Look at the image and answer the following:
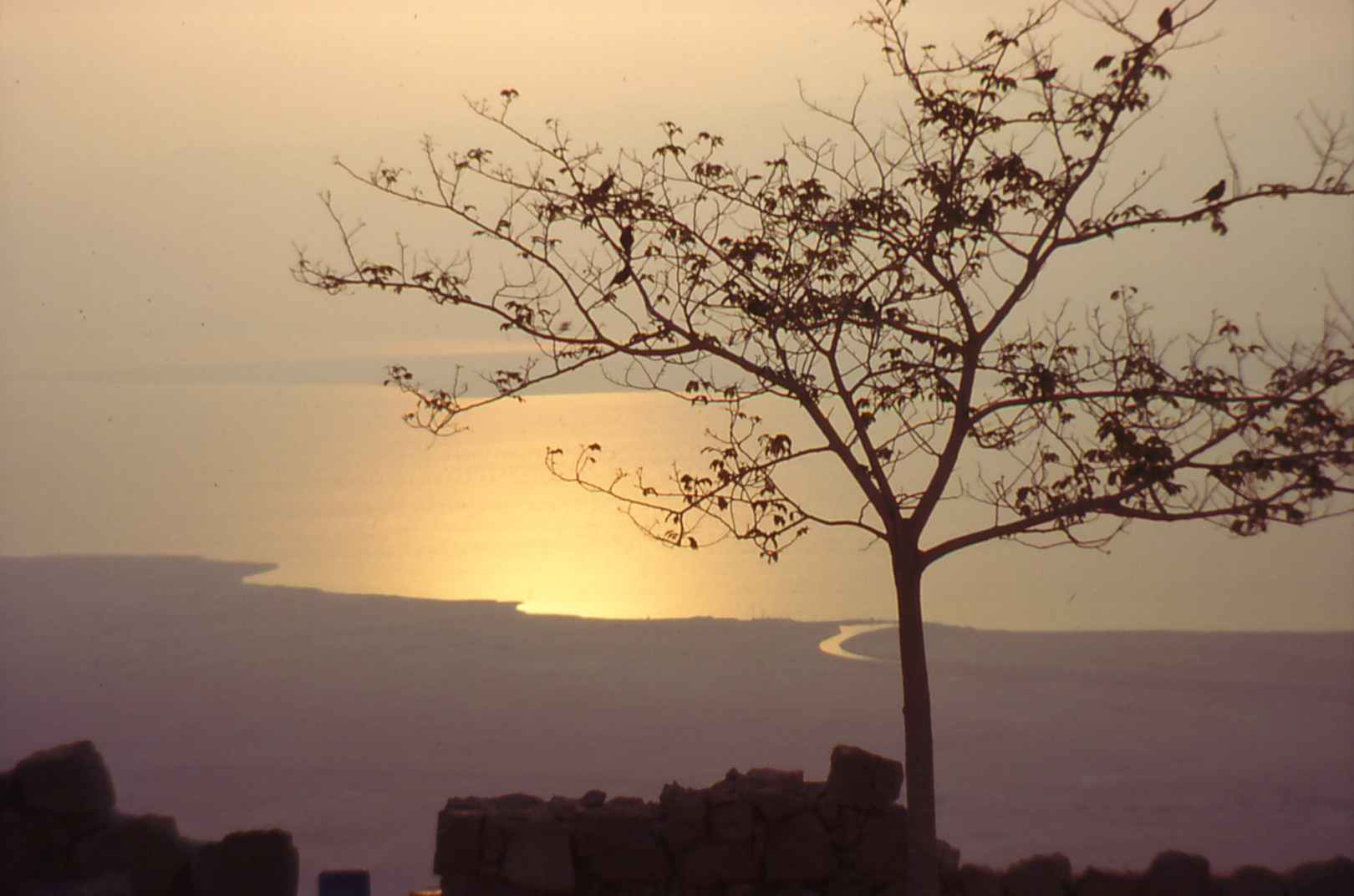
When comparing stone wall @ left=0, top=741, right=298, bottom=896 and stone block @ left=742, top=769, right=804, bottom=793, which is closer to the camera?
stone block @ left=742, top=769, right=804, bottom=793

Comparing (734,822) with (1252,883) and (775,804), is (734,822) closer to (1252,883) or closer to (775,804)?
(775,804)

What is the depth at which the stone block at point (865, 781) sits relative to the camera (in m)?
8.98

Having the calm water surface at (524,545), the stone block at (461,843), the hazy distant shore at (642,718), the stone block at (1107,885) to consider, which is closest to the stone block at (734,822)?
the stone block at (461,843)

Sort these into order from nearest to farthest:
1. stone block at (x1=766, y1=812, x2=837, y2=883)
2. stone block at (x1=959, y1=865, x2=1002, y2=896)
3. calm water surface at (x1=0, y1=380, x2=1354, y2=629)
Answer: stone block at (x1=766, y1=812, x2=837, y2=883), stone block at (x1=959, y1=865, x2=1002, y2=896), calm water surface at (x1=0, y1=380, x2=1354, y2=629)

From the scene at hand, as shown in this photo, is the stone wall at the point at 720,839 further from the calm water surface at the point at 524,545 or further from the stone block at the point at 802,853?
the calm water surface at the point at 524,545

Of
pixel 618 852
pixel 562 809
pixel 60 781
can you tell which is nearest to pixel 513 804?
pixel 562 809

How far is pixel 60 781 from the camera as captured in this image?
935 cm

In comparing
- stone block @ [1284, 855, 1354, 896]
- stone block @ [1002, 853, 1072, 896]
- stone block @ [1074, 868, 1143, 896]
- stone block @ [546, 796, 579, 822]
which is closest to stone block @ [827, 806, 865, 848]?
stone block @ [1002, 853, 1072, 896]

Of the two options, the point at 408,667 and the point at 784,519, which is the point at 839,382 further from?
the point at 408,667

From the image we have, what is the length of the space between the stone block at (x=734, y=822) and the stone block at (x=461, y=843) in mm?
1396

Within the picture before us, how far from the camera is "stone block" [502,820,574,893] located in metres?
8.79

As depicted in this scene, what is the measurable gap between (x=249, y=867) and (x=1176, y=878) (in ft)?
18.9

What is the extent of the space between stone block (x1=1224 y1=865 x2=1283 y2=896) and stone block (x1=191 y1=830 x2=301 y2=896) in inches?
230

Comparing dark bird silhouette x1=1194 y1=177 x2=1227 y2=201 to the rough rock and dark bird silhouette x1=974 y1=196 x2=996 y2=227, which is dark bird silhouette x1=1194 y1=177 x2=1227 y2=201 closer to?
dark bird silhouette x1=974 y1=196 x2=996 y2=227
